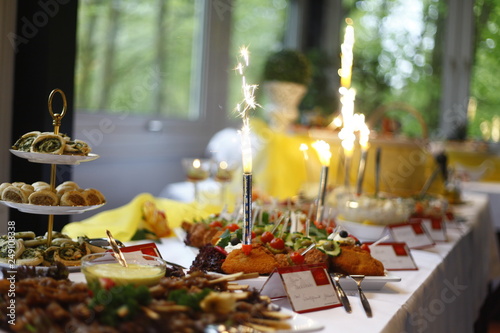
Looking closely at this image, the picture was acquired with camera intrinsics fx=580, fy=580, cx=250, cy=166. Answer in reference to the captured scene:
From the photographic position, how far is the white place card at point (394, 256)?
1.85m

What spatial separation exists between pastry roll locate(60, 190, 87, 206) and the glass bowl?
0.73 ft

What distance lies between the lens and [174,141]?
473 cm

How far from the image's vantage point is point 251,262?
1469 millimetres

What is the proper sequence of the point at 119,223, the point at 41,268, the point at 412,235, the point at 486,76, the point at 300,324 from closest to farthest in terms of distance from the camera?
1. the point at 300,324
2. the point at 41,268
3. the point at 119,223
4. the point at 412,235
5. the point at 486,76

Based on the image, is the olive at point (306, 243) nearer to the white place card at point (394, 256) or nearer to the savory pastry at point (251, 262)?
the savory pastry at point (251, 262)

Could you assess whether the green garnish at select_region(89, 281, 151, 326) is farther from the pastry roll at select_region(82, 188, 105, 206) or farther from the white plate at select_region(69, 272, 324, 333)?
the pastry roll at select_region(82, 188, 105, 206)

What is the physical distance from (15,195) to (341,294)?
829 mm

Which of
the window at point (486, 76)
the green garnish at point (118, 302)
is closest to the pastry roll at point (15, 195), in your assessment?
the green garnish at point (118, 302)

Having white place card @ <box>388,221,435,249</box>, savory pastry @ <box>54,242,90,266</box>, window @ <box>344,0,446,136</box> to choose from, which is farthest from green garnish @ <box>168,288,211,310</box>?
window @ <box>344,0,446,136</box>

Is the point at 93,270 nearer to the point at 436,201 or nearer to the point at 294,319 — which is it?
the point at 294,319

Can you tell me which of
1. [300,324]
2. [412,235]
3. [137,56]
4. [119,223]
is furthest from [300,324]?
[137,56]

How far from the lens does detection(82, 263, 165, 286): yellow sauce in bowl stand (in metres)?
1.14

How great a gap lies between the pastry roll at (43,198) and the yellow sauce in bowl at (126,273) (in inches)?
10.9

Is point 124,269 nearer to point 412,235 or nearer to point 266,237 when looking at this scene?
point 266,237
